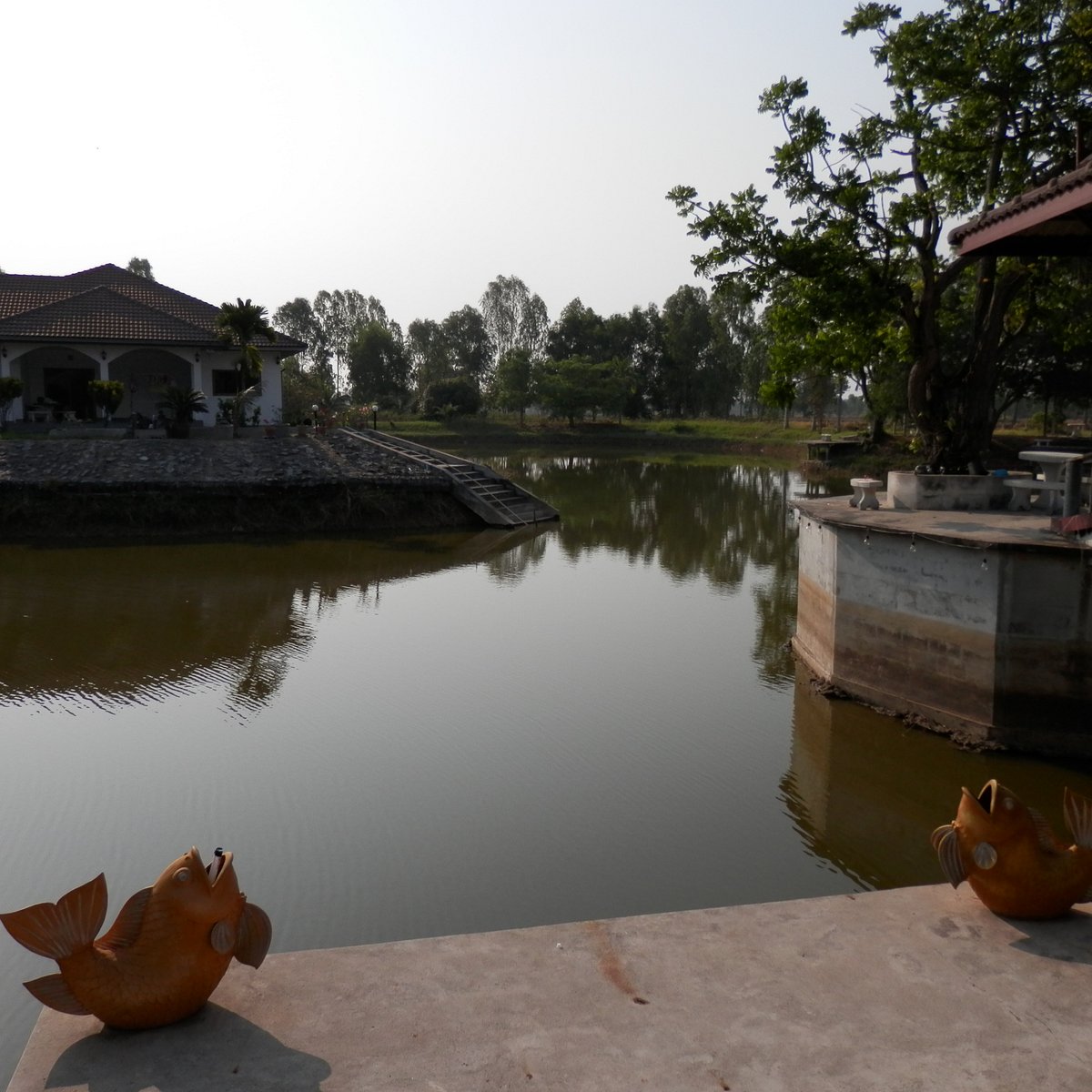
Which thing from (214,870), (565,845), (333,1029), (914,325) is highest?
(914,325)

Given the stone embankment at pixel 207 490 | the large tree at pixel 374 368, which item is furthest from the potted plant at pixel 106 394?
the large tree at pixel 374 368

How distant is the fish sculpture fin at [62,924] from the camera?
12.7 ft

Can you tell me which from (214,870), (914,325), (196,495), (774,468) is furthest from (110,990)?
(774,468)

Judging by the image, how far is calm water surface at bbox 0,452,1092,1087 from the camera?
6.51m

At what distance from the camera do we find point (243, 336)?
2561 cm

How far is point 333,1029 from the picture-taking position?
4.05 metres

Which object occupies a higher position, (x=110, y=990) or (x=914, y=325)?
(x=914, y=325)

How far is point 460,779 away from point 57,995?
14.8 feet

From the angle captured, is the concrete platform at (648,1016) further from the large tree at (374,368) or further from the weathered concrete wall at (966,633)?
the large tree at (374,368)

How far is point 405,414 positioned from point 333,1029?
5734 centimetres

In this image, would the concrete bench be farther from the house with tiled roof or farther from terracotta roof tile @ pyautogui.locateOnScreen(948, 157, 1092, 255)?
the house with tiled roof

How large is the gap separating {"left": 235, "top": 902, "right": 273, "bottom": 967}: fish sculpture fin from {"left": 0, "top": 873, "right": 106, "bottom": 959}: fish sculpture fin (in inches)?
21.7

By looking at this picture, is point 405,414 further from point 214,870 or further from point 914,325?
point 214,870

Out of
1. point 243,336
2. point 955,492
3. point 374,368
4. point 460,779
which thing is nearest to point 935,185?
point 955,492
